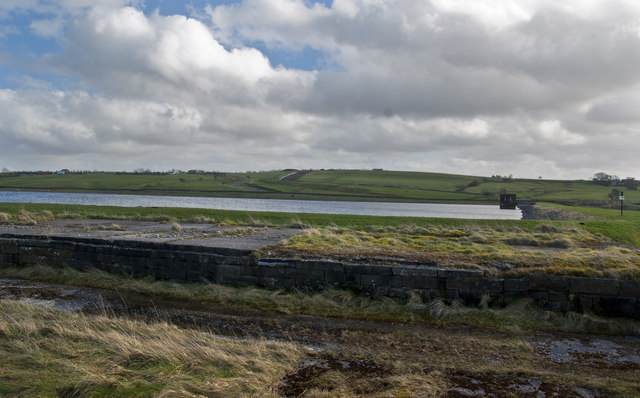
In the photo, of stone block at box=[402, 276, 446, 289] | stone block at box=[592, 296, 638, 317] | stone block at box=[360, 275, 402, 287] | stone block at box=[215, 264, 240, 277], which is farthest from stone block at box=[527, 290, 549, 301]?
stone block at box=[215, 264, 240, 277]

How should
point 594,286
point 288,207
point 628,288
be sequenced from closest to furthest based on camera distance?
point 628,288
point 594,286
point 288,207

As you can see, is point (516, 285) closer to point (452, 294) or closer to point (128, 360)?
point (452, 294)

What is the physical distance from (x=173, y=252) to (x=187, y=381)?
723 centimetres

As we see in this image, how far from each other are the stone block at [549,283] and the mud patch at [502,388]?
12.8 feet

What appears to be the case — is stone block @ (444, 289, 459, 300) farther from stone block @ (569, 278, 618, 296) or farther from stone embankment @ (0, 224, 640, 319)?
stone block @ (569, 278, 618, 296)

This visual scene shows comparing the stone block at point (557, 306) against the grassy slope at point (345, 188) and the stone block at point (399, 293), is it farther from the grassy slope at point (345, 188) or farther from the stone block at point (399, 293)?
the grassy slope at point (345, 188)

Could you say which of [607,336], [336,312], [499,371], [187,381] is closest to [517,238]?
[607,336]

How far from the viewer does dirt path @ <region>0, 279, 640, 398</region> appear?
212 inches

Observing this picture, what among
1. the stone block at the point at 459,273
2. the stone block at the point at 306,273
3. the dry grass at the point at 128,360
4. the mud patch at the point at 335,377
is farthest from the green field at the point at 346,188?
the mud patch at the point at 335,377

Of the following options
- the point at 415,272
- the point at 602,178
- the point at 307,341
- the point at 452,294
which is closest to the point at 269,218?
the point at 415,272

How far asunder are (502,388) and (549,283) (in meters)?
4.50

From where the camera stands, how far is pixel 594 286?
28.6 feet

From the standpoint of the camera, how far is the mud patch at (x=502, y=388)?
516 cm

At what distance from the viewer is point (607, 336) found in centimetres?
779
